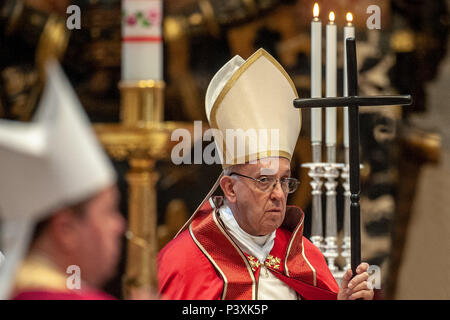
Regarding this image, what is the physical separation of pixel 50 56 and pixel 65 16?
0.18 meters

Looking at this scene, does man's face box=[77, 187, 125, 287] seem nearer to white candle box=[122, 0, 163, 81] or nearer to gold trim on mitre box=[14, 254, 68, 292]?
gold trim on mitre box=[14, 254, 68, 292]

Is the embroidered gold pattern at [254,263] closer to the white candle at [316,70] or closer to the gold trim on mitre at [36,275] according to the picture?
the white candle at [316,70]

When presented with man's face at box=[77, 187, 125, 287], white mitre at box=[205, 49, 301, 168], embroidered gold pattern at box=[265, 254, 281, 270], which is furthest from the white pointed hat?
man's face at box=[77, 187, 125, 287]

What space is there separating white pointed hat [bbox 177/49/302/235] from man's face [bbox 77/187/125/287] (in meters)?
1.06

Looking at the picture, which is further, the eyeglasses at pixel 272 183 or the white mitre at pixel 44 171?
the eyeglasses at pixel 272 183

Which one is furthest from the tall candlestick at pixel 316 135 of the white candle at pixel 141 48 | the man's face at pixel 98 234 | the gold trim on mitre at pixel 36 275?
the gold trim on mitre at pixel 36 275

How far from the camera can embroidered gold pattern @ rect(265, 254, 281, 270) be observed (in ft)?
11.9

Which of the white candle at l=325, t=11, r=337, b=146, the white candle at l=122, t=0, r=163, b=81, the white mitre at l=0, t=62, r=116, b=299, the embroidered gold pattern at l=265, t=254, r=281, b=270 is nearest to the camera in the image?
the white mitre at l=0, t=62, r=116, b=299

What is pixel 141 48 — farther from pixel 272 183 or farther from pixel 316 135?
pixel 316 135

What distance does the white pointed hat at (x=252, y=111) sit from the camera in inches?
141

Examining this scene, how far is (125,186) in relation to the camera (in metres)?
3.78

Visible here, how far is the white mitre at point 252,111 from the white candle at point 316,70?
0.13m

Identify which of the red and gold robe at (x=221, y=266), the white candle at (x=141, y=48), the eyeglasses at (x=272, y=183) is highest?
the white candle at (x=141, y=48)
